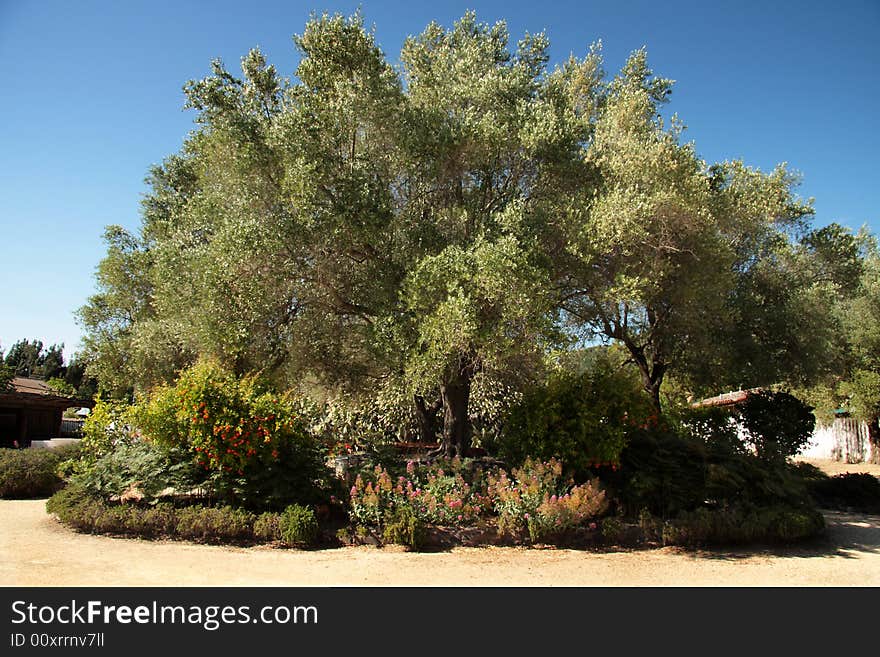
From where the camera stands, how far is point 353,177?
11617mm

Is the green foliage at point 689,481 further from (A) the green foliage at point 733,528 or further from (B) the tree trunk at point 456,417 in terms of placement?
(B) the tree trunk at point 456,417

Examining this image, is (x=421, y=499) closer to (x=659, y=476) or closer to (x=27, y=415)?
(x=659, y=476)

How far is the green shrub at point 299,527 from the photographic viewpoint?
28.2 ft

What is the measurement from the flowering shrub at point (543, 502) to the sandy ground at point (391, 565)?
1.36 feet

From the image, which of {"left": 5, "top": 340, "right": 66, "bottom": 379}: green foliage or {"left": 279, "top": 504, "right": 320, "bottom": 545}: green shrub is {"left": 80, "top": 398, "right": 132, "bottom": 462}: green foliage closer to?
{"left": 279, "top": 504, "right": 320, "bottom": 545}: green shrub

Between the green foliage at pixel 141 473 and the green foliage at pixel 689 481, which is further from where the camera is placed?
the green foliage at pixel 689 481

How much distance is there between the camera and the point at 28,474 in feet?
40.8

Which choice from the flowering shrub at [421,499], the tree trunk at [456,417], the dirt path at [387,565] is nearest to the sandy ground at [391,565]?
the dirt path at [387,565]

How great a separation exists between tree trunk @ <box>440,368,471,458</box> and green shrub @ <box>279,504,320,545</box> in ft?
14.7

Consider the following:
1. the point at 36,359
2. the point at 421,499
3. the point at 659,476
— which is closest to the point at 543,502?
the point at 421,499

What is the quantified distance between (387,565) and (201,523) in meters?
3.21

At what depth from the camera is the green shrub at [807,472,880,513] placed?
13.7 metres
